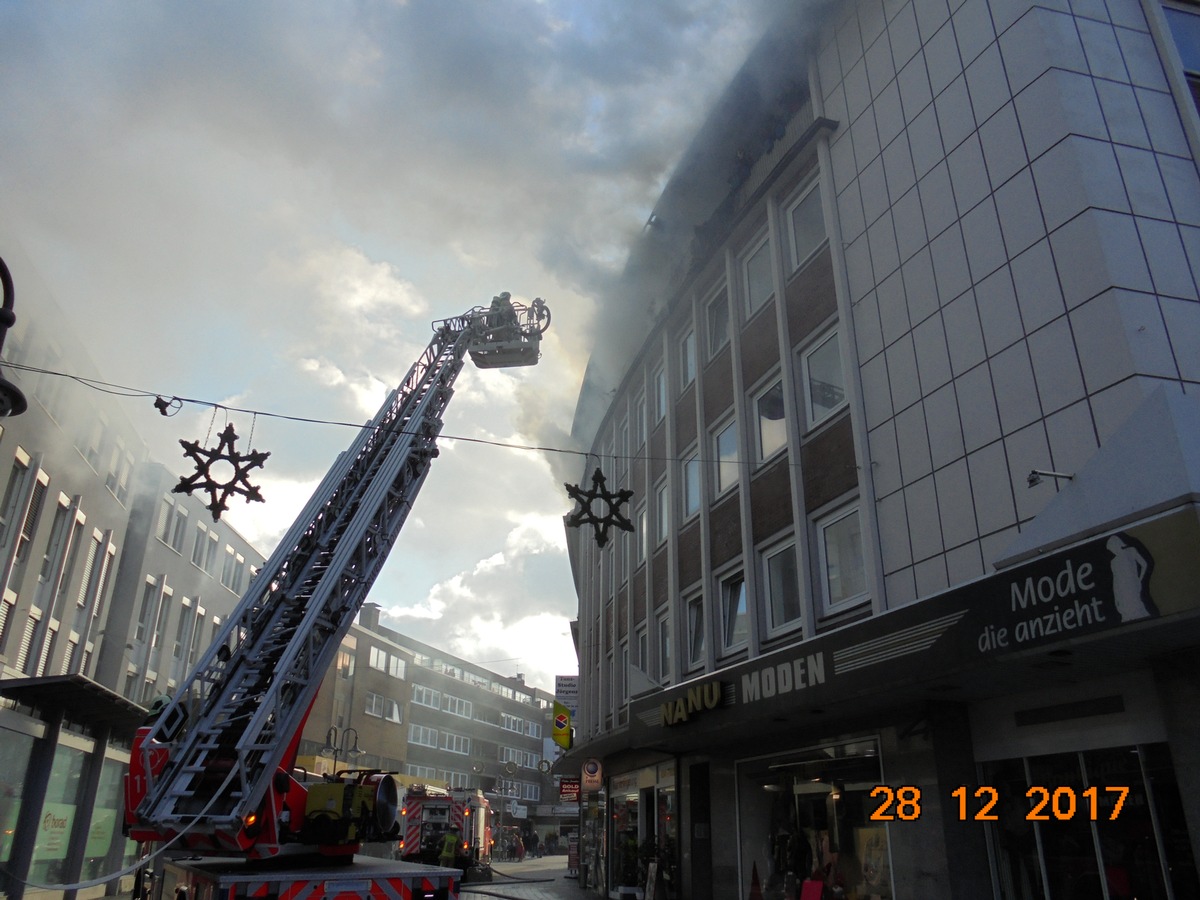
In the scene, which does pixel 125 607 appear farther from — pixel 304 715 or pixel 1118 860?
pixel 1118 860

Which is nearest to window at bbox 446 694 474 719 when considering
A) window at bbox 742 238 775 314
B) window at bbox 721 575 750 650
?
window at bbox 721 575 750 650

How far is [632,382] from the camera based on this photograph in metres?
21.9

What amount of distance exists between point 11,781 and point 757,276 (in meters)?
16.6

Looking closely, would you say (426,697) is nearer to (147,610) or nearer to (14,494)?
(147,610)

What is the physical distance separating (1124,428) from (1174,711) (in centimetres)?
226

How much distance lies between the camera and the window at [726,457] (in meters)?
14.7

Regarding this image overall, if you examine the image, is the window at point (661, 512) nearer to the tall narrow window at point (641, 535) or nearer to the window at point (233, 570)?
the tall narrow window at point (641, 535)

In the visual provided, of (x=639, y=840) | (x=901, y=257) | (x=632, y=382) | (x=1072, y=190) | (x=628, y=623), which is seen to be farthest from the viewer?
(x=632, y=382)

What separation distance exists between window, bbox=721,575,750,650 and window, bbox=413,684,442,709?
5391 centimetres

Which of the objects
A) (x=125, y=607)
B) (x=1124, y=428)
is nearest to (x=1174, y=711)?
(x=1124, y=428)

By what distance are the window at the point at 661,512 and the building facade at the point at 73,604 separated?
11408 millimetres

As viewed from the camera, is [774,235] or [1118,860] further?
[774,235]

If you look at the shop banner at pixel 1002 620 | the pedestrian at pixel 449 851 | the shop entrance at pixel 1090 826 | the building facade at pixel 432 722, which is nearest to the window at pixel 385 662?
the building facade at pixel 432 722

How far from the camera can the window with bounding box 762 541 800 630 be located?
12.3 metres
